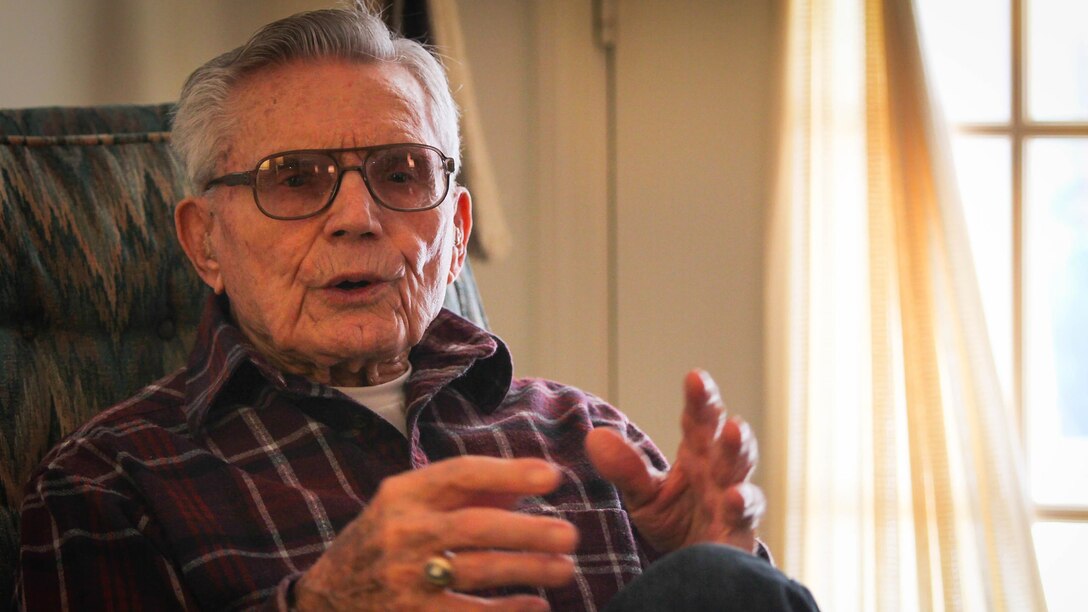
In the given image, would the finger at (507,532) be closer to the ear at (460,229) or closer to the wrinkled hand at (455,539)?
the wrinkled hand at (455,539)

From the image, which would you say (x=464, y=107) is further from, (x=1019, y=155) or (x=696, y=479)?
(x=1019, y=155)

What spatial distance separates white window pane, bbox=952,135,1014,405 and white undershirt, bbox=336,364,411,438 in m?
1.58

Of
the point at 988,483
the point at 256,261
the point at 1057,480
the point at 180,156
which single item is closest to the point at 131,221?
the point at 180,156

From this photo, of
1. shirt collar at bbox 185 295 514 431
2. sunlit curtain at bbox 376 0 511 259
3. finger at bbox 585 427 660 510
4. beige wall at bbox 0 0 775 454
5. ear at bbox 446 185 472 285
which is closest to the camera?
finger at bbox 585 427 660 510

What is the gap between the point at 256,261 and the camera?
117cm

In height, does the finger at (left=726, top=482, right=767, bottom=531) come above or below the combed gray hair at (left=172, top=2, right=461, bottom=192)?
below

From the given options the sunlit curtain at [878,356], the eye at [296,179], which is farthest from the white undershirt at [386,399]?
the sunlit curtain at [878,356]

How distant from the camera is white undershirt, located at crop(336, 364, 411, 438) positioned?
123 cm

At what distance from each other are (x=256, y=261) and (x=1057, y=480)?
193 centimetres

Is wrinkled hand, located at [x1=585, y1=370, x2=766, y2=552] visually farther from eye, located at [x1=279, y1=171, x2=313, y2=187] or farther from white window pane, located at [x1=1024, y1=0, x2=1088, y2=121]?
white window pane, located at [x1=1024, y1=0, x2=1088, y2=121]

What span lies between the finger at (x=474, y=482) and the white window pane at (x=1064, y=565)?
1.96 meters

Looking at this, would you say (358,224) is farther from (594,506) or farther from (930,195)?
(930,195)

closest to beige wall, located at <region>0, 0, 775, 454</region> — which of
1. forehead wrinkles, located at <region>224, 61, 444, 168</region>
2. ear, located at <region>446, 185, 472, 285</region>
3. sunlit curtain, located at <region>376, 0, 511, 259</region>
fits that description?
sunlit curtain, located at <region>376, 0, 511, 259</region>

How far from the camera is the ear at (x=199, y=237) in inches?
48.6
